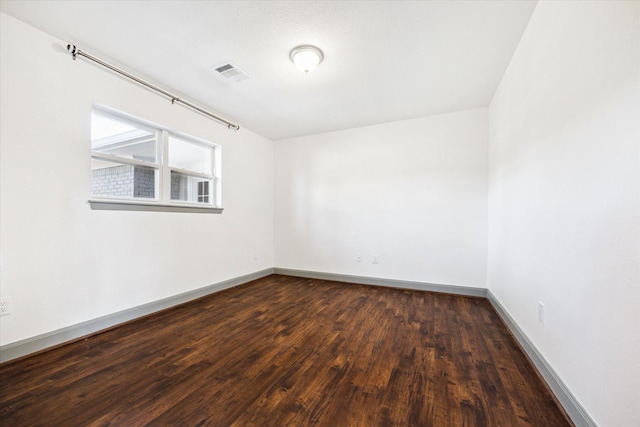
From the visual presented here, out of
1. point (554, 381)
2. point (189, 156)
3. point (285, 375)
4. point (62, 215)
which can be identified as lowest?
point (285, 375)

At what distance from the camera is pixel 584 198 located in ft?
4.05

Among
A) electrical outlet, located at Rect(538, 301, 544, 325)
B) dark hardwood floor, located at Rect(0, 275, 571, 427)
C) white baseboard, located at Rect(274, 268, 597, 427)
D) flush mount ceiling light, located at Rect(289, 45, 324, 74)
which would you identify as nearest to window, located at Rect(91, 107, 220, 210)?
dark hardwood floor, located at Rect(0, 275, 571, 427)

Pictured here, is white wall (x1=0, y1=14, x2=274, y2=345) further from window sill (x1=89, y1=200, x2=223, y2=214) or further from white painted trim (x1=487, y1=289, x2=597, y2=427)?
white painted trim (x1=487, y1=289, x2=597, y2=427)

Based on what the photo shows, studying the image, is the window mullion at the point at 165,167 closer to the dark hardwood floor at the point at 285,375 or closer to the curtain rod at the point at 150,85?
the curtain rod at the point at 150,85

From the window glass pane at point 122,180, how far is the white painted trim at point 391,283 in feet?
8.65

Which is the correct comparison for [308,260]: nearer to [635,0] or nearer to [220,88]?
[220,88]

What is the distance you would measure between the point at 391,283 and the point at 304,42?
3.35 meters

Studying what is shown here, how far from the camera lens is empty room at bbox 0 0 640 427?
1.25 m

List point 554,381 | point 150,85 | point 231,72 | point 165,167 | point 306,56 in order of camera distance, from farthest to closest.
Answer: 1. point 165,167
2. point 150,85
3. point 231,72
4. point 306,56
5. point 554,381

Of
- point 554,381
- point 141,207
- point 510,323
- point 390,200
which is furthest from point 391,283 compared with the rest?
point 141,207

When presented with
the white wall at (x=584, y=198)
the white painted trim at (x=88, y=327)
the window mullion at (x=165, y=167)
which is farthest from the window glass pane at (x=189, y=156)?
the white wall at (x=584, y=198)

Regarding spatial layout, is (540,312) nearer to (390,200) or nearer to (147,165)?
(390,200)

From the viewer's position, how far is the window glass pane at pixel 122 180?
2.34 metres

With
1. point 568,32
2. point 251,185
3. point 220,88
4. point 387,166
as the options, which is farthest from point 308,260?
point 568,32
